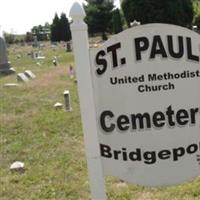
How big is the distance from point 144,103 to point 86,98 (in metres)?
0.38

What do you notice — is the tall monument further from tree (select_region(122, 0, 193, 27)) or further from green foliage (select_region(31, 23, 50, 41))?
green foliage (select_region(31, 23, 50, 41))

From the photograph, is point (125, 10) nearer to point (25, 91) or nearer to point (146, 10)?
point (146, 10)

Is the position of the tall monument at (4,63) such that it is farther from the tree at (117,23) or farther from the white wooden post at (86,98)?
the tree at (117,23)

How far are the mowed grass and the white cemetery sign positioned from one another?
5.09 ft

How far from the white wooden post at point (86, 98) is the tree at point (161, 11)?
107ft

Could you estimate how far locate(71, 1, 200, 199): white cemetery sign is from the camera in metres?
3.11

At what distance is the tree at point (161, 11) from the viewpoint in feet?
117

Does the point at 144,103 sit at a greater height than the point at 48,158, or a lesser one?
greater

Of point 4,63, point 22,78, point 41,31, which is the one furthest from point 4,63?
point 41,31

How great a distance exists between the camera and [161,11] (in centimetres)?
3544

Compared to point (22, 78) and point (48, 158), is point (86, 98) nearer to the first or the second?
point (48, 158)

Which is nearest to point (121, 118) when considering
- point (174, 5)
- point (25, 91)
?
point (25, 91)

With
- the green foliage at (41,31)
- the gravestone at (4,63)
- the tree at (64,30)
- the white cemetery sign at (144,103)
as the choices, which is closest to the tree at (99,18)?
the tree at (64,30)

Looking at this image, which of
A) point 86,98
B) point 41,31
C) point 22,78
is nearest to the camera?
point 86,98
